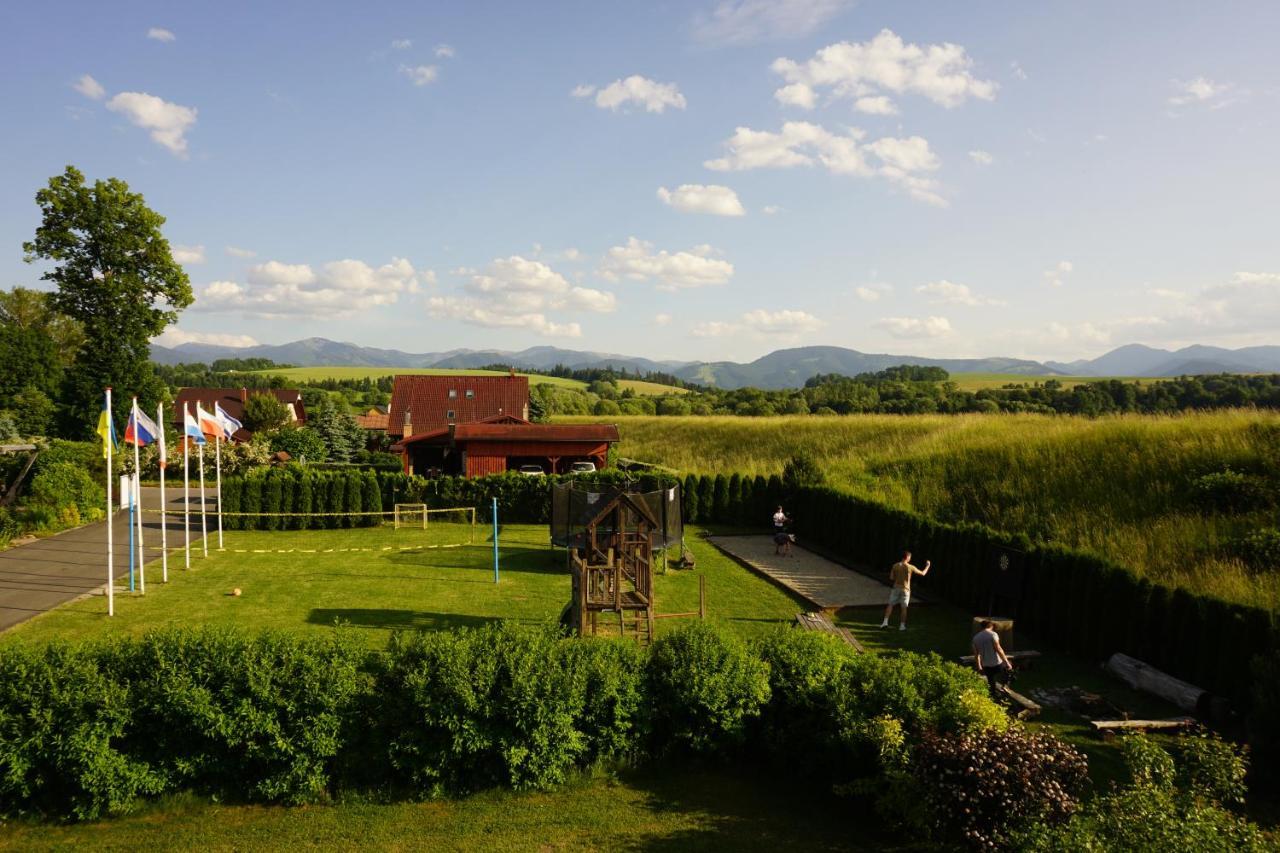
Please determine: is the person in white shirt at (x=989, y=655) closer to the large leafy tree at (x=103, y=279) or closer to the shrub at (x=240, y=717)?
the shrub at (x=240, y=717)

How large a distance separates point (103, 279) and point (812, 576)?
1397 inches

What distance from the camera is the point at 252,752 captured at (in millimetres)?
7336

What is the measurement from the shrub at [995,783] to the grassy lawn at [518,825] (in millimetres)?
922

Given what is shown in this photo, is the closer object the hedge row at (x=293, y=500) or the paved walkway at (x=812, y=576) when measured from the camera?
the paved walkway at (x=812, y=576)

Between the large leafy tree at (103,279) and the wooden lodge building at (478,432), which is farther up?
the large leafy tree at (103,279)

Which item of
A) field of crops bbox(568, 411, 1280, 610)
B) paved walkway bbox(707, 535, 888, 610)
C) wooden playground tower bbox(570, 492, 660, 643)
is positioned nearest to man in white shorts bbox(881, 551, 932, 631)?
paved walkway bbox(707, 535, 888, 610)

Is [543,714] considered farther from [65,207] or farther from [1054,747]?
[65,207]

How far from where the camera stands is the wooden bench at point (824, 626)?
12.7 metres

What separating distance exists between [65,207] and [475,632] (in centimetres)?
3671

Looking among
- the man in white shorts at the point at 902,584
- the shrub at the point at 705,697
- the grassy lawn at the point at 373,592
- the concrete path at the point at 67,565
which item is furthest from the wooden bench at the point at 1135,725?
the concrete path at the point at 67,565

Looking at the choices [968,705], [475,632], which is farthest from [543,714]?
[968,705]

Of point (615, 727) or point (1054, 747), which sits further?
point (615, 727)

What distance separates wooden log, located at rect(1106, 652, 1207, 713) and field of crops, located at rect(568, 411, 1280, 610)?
64.6 inches

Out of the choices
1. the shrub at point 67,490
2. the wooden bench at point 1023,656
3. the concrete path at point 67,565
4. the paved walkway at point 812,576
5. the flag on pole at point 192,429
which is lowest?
the paved walkway at point 812,576
